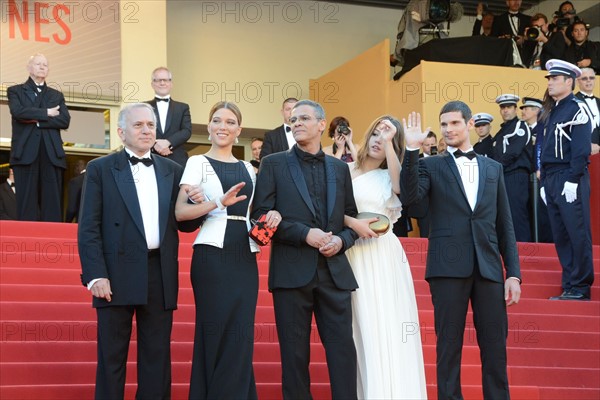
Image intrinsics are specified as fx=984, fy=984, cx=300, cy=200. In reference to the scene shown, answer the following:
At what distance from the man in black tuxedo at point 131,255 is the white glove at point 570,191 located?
404 centimetres

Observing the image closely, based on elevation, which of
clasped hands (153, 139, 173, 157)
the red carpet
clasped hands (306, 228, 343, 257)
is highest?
clasped hands (153, 139, 173, 157)

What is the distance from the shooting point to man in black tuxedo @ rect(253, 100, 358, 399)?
5.01m

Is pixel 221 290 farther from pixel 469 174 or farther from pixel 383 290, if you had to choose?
pixel 469 174

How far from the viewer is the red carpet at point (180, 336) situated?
611 cm

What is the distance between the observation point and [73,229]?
8.58 m

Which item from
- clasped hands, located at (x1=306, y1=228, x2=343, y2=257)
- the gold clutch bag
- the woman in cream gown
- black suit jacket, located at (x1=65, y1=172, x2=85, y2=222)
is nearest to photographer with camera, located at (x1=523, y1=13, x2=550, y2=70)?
black suit jacket, located at (x1=65, y1=172, x2=85, y2=222)

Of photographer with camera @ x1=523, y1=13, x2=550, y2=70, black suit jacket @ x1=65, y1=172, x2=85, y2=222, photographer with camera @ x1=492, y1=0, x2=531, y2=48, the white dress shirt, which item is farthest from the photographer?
photographer with camera @ x1=492, y1=0, x2=531, y2=48

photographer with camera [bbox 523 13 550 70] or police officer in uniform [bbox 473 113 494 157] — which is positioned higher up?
photographer with camera [bbox 523 13 550 70]

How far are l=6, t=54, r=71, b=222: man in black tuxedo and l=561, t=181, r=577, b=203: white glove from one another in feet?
15.5

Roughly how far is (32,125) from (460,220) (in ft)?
17.3

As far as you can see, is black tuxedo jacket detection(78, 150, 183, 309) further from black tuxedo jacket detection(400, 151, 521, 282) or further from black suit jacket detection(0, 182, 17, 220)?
black suit jacket detection(0, 182, 17, 220)

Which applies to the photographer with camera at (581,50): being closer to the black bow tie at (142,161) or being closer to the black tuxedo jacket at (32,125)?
the black tuxedo jacket at (32,125)

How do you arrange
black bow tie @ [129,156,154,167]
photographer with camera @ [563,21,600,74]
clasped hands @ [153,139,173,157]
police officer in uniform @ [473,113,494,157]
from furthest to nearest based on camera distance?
1. photographer with camera @ [563,21,600,74]
2. police officer in uniform @ [473,113,494,157]
3. clasped hands @ [153,139,173,157]
4. black bow tie @ [129,156,154,167]

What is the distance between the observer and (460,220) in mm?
5598
